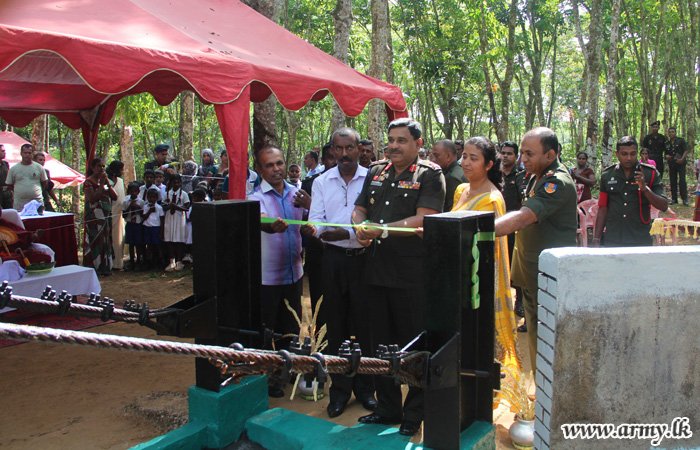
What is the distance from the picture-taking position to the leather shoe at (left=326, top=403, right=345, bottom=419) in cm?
360

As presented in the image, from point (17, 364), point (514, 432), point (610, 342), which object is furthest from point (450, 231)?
point (17, 364)

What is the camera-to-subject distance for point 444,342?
7.27ft

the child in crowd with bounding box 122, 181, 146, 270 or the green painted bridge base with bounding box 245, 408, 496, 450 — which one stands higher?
the child in crowd with bounding box 122, 181, 146, 270

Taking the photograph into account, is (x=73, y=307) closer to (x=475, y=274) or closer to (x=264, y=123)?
(x=475, y=274)

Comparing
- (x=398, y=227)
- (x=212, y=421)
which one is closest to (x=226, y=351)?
(x=212, y=421)

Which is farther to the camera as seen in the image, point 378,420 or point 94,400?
point 94,400

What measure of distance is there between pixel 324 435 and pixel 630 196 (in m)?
3.83

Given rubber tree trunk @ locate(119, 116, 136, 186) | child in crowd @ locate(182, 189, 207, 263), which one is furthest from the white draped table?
rubber tree trunk @ locate(119, 116, 136, 186)

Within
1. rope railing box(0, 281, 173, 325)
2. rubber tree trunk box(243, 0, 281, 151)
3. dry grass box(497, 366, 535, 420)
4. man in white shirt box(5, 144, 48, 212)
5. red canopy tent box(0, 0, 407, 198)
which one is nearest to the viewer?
rope railing box(0, 281, 173, 325)

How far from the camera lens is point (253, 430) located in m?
2.87

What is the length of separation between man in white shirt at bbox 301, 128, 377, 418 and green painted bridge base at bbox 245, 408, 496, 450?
0.80 meters

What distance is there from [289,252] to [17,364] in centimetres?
273

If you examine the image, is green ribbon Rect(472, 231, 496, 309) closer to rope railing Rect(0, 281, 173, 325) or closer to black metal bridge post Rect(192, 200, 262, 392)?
black metal bridge post Rect(192, 200, 262, 392)

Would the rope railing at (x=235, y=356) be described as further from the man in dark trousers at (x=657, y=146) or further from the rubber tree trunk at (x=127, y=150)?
the rubber tree trunk at (x=127, y=150)
